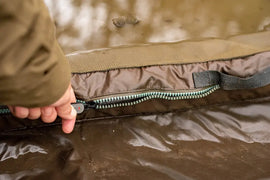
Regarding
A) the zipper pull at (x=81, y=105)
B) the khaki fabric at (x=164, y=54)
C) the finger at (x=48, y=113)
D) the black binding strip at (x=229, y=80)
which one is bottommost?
the zipper pull at (x=81, y=105)

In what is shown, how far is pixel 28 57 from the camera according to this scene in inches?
20.5

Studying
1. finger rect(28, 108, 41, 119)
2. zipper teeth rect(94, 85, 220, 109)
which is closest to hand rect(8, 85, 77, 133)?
finger rect(28, 108, 41, 119)

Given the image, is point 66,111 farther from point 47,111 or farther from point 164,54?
point 164,54

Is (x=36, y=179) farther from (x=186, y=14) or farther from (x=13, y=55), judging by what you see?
(x=186, y=14)

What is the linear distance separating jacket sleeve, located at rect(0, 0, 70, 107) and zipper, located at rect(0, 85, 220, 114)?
0.74 ft

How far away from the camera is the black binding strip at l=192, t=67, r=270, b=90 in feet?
2.75

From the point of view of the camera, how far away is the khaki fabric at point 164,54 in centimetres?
85

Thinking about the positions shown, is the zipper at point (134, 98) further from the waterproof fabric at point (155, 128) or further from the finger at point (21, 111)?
the finger at point (21, 111)

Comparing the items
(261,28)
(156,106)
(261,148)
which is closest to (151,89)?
(156,106)

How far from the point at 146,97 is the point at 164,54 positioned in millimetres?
143

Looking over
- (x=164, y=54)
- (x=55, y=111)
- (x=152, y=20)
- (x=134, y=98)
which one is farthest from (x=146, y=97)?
(x=152, y=20)

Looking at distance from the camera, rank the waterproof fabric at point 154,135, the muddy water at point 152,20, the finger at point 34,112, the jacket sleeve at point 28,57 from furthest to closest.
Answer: the muddy water at point 152,20 < the waterproof fabric at point 154,135 < the finger at point 34,112 < the jacket sleeve at point 28,57

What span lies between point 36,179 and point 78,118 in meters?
0.19

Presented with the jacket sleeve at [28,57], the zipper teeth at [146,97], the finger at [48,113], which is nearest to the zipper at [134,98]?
the zipper teeth at [146,97]
